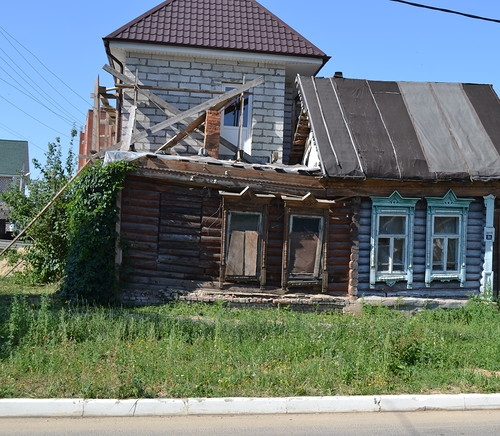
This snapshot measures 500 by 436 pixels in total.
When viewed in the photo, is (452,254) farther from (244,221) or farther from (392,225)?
(244,221)

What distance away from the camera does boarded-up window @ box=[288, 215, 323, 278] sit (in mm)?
13016

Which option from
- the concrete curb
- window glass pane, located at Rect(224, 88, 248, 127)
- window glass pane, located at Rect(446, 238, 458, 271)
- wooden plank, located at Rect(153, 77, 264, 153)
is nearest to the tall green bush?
wooden plank, located at Rect(153, 77, 264, 153)

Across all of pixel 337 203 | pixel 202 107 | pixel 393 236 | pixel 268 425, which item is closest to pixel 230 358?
pixel 268 425

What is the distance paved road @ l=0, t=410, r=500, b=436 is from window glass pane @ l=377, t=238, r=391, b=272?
6.91 meters

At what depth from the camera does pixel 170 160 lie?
12289 millimetres

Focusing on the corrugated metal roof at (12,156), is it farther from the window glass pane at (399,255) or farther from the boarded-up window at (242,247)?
the window glass pane at (399,255)

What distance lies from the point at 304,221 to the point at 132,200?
3.72m

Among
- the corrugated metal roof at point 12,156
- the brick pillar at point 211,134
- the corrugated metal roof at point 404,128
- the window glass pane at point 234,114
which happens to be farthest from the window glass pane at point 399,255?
the corrugated metal roof at point 12,156

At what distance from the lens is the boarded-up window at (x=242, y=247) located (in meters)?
12.7

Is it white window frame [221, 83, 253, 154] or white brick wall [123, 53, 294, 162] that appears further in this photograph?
white window frame [221, 83, 253, 154]

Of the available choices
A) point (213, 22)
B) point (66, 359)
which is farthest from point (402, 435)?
point (213, 22)

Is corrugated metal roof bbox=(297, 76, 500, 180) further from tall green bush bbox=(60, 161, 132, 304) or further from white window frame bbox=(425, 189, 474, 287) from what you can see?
tall green bush bbox=(60, 161, 132, 304)

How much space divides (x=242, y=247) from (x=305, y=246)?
1408mm

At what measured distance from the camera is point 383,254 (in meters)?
13.5
